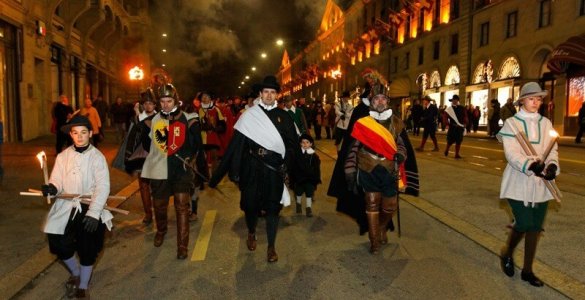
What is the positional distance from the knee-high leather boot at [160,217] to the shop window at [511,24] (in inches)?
1016

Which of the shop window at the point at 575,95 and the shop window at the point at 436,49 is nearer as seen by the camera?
the shop window at the point at 575,95

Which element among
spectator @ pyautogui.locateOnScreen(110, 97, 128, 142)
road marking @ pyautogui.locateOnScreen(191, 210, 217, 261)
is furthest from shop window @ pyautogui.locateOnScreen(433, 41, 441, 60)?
road marking @ pyautogui.locateOnScreen(191, 210, 217, 261)

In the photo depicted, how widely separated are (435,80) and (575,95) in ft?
46.8

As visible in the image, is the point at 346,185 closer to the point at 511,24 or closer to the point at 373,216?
the point at 373,216

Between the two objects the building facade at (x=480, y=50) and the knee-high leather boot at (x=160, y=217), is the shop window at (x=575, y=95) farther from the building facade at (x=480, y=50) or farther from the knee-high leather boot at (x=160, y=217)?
the knee-high leather boot at (x=160, y=217)

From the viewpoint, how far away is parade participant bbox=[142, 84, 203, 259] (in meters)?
4.97

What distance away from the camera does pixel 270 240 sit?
4.78 m

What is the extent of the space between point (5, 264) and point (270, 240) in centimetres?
251

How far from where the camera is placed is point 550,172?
12.2 ft

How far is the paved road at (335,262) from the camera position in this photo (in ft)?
13.0

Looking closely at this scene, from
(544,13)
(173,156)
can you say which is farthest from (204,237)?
(544,13)

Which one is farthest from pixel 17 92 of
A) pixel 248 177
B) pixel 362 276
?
A: pixel 362 276

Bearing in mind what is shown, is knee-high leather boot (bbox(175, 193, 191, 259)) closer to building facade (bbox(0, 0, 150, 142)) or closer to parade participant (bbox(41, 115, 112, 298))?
parade participant (bbox(41, 115, 112, 298))

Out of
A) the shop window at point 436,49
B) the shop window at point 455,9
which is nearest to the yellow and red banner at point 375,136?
the shop window at point 455,9
